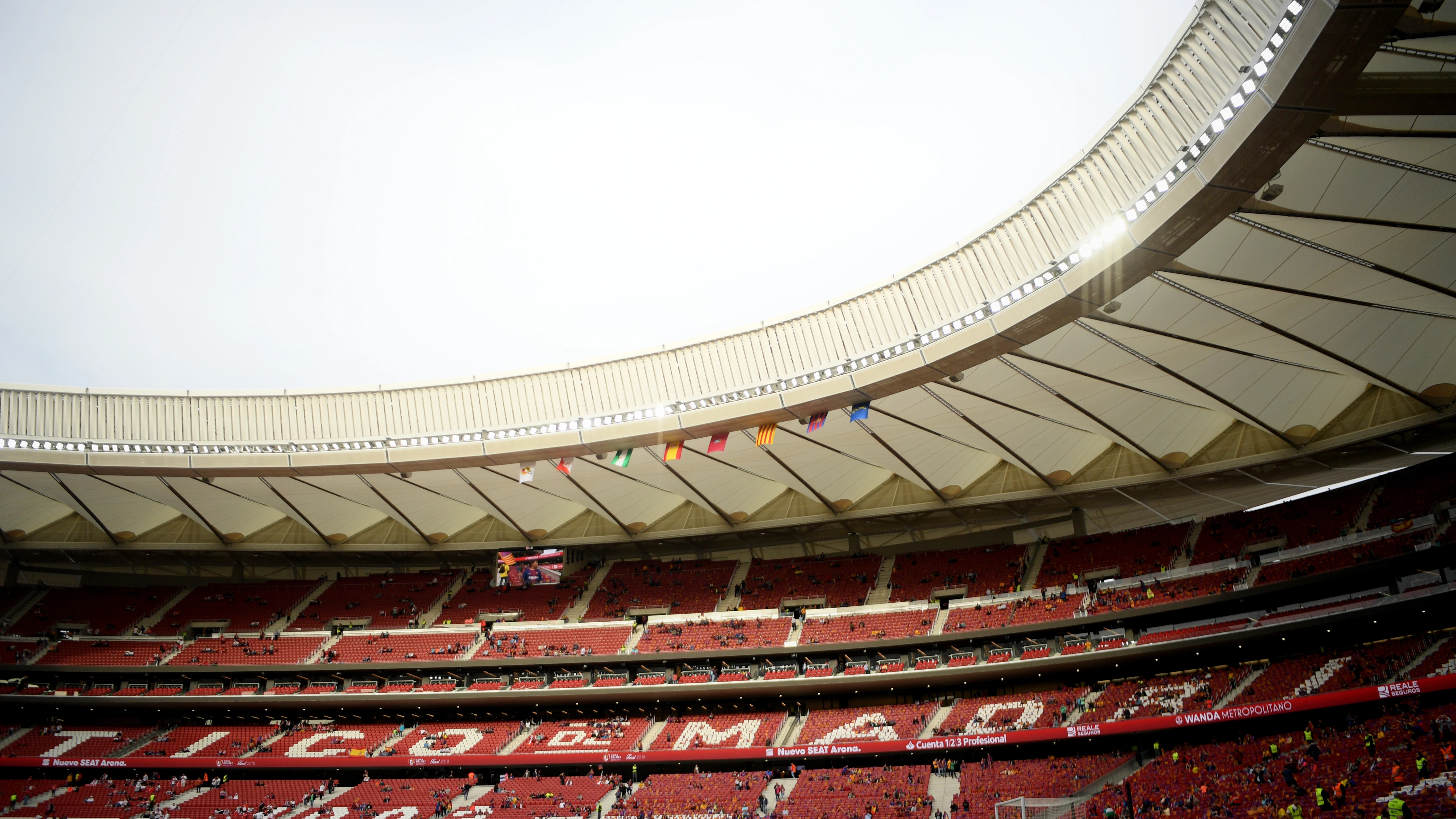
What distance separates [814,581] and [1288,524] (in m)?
20.3

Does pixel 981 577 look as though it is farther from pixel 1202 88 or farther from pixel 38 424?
pixel 38 424

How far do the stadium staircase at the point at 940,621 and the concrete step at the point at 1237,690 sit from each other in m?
10.7

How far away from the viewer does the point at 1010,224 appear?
949 inches

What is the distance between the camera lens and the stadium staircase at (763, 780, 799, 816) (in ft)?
107

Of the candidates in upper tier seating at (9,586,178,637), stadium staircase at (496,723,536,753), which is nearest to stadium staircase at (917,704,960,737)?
stadium staircase at (496,723,536,753)

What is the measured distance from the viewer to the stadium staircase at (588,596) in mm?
46625

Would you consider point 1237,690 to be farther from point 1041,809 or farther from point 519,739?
point 519,739

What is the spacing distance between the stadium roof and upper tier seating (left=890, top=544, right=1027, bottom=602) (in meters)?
1.74

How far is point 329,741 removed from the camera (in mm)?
42188

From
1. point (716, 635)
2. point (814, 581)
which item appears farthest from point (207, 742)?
point (814, 581)

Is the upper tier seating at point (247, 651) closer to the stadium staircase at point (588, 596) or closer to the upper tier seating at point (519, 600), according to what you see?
the upper tier seating at point (519, 600)

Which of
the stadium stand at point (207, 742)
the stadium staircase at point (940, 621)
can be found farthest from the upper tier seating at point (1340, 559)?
the stadium stand at point (207, 742)

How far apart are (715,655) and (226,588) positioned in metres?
30.2

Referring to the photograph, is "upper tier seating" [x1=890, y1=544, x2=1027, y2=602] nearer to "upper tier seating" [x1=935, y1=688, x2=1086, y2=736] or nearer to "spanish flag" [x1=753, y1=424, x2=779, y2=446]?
Result: "upper tier seating" [x1=935, y1=688, x2=1086, y2=736]
